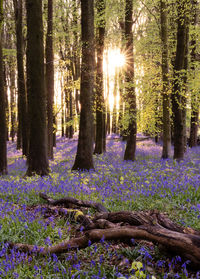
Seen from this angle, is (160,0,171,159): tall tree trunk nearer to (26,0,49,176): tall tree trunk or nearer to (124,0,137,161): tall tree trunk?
(124,0,137,161): tall tree trunk

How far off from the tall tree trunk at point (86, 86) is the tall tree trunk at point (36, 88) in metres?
1.71

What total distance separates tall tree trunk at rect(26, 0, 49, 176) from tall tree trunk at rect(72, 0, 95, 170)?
171cm

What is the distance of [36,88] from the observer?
421 inches

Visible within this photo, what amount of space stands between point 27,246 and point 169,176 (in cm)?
589

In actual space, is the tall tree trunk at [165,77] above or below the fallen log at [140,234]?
above

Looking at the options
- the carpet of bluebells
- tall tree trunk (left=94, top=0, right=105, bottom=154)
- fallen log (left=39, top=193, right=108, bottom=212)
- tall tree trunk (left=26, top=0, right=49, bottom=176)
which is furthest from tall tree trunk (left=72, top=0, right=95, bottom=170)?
fallen log (left=39, top=193, right=108, bottom=212)

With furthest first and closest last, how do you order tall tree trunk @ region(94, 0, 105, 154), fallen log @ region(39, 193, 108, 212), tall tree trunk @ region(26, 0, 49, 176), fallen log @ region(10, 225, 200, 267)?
tall tree trunk @ region(94, 0, 105, 154), tall tree trunk @ region(26, 0, 49, 176), fallen log @ region(39, 193, 108, 212), fallen log @ region(10, 225, 200, 267)

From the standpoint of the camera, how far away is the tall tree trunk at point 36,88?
10625mm

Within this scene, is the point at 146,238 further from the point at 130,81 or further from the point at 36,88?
the point at 130,81

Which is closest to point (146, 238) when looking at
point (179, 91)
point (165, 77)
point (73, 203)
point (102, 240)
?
point (102, 240)

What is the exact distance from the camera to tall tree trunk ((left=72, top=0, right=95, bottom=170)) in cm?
1120

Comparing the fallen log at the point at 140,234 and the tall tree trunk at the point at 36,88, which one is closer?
the fallen log at the point at 140,234

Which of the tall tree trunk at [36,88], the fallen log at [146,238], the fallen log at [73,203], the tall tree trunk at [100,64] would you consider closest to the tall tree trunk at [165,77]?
the tall tree trunk at [100,64]

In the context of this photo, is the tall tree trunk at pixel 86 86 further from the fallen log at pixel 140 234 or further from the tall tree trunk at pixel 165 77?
the fallen log at pixel 140 234
